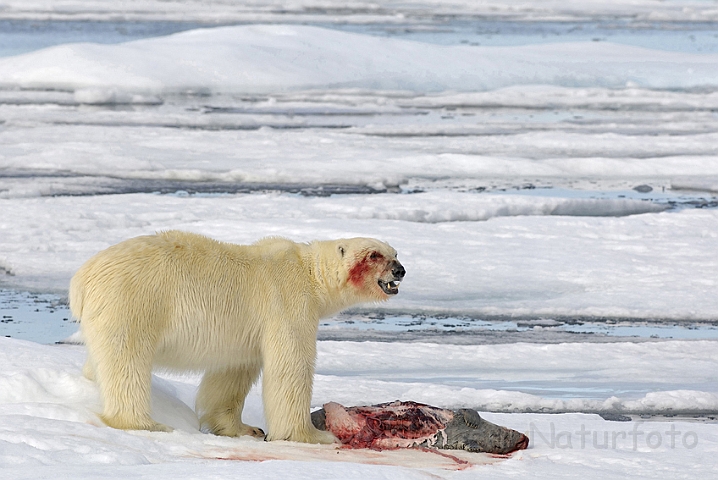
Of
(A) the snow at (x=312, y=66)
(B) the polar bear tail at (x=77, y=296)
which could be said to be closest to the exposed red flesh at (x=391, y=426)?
(B) the polar bear tail at (x=77, y=296)

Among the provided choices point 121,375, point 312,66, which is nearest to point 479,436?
point 121,375

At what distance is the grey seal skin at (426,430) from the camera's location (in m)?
3.89

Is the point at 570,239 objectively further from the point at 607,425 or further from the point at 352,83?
the point at 352,83

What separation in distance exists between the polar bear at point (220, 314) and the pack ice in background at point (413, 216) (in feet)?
0.55

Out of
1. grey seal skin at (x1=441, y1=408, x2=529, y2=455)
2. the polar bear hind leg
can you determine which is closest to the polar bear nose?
grey seal skin at (x1=441, y1=408, x2=529, y2=455)

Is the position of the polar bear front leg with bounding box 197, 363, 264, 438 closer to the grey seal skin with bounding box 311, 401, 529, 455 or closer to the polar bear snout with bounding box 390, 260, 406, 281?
the grey seal skin with bounding box 311, 401, 529, 455

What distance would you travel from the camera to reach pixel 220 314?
12.8ft

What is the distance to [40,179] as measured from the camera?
1038cm

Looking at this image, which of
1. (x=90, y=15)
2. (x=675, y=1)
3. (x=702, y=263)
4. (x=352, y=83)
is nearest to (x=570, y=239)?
(x=702, y=263)

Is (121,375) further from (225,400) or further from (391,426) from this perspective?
(391,426)

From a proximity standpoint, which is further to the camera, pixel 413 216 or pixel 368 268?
pixel 413 216

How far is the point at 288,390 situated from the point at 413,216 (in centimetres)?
519

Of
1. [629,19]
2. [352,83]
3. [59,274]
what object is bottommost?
[59,274]

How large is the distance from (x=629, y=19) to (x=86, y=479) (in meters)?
29.0
